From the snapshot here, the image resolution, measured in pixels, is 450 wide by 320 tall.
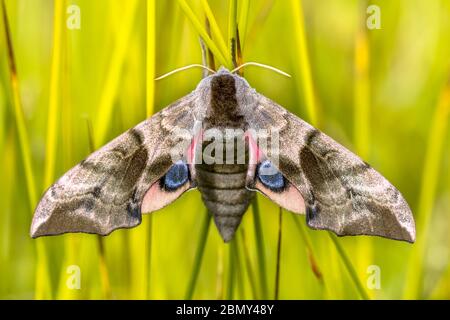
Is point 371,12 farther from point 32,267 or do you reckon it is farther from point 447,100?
point 32,267

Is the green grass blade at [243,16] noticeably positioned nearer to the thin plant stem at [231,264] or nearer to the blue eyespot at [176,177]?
the blue eyespot at [176,177]

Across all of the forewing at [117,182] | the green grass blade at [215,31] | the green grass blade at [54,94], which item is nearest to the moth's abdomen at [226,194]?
the forewing at [117,182]

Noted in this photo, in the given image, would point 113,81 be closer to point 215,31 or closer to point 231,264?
point 215,31

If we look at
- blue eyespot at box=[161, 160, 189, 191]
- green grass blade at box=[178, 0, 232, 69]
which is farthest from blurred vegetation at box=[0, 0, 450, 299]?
blue eyespot at box=[161, 160, 189, 191]

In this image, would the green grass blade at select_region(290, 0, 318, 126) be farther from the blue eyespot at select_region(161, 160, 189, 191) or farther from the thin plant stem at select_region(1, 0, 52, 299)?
the thin plant stem at select_region(1, 0, 52, 299)

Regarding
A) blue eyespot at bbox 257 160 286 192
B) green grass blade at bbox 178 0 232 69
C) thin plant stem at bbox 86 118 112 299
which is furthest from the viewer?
thin plant stem at bbox 86 118 112 299
